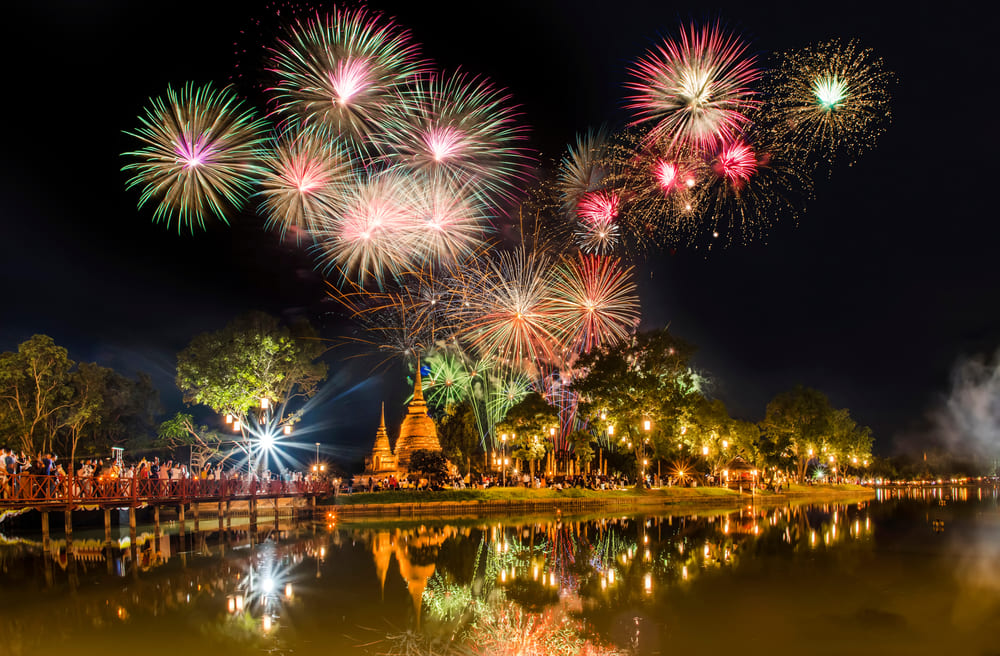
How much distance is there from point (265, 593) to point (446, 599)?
12.4 ft

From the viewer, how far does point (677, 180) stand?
75.6 feet

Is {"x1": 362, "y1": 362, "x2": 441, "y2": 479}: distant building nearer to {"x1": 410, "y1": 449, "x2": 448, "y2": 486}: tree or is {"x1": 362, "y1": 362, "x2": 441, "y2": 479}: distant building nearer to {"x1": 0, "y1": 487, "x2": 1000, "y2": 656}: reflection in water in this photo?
{"x1": 410, "y1": 449, "x2": 448, "y2": 486}: tree

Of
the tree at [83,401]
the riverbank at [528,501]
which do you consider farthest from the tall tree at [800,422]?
the tree at [83,401]

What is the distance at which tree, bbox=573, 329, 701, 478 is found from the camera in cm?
4141

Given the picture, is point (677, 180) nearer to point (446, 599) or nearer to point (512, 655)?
point (446, 599)

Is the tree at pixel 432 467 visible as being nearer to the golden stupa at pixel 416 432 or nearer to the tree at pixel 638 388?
the tree at pixel 638 388

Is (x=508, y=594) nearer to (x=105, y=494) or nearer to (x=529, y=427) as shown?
(x=105, y=494)

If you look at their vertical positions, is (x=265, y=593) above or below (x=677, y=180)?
below

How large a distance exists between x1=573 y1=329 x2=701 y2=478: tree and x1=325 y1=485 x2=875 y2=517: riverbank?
12.9ft

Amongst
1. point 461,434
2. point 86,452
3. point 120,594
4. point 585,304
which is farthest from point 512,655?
point 461,434

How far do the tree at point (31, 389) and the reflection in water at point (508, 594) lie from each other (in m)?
13.7

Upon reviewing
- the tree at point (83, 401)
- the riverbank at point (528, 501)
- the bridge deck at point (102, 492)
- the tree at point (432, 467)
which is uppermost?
the tree at point (83, 401)

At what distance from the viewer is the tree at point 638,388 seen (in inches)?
1630

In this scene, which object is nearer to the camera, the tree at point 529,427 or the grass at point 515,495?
the grass at point 515,495
